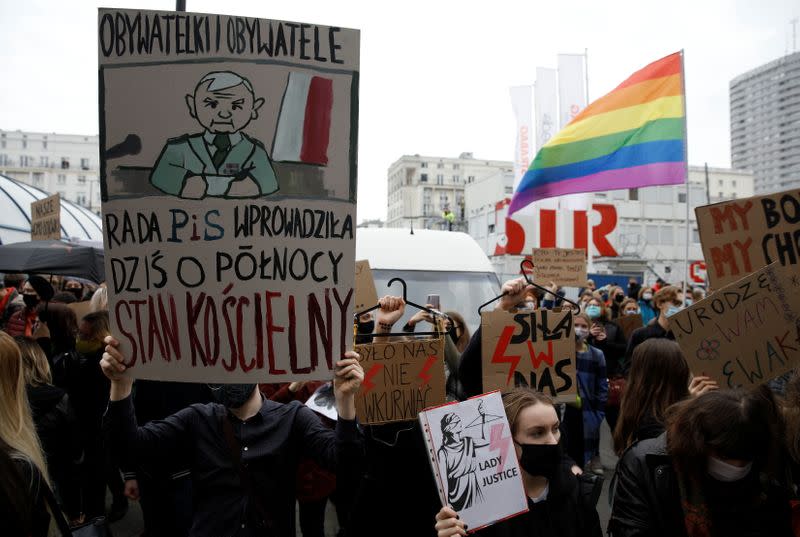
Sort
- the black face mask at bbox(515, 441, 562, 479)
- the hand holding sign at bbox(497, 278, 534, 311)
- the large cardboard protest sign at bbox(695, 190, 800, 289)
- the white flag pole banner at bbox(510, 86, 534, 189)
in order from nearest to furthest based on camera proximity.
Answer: the black face mask at bbox(515, 441, 562, 479) → the large cardboard protest sign at bbox(695, 190, 800, 289) → the hand holding sign at bbox(497, 278, 534, 311) → the white flag pole banner at bbox(510, 86, 534, 189)

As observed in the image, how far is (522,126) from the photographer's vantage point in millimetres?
21297

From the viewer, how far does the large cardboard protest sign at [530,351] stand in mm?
3775

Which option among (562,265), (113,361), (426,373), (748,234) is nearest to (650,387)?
(748,234)

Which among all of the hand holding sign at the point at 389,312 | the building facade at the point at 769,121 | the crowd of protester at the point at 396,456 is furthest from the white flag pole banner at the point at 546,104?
the building facade at the point at 769,121

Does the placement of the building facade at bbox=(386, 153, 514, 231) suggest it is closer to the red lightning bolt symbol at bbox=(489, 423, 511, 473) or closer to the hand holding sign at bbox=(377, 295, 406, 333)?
the hand holding sign at bbox=(377, 295, 406, 333)

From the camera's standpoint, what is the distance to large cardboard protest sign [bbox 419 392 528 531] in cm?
239

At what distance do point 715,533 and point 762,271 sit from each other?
1343 mm

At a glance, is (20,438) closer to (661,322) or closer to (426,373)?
(426,373)

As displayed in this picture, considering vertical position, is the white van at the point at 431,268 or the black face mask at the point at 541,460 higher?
the white van at the point at 431,268

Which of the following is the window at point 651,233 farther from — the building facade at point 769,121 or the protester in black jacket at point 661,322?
the building facade at point 769,121

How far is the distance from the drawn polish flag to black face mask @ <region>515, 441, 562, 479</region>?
1.38 m

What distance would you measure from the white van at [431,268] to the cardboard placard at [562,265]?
209 cm

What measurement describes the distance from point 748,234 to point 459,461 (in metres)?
2.24

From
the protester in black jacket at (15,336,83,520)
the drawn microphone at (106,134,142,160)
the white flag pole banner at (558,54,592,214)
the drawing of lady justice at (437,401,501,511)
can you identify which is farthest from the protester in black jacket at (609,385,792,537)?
the white flag pole banner at (558,54,592,214)
